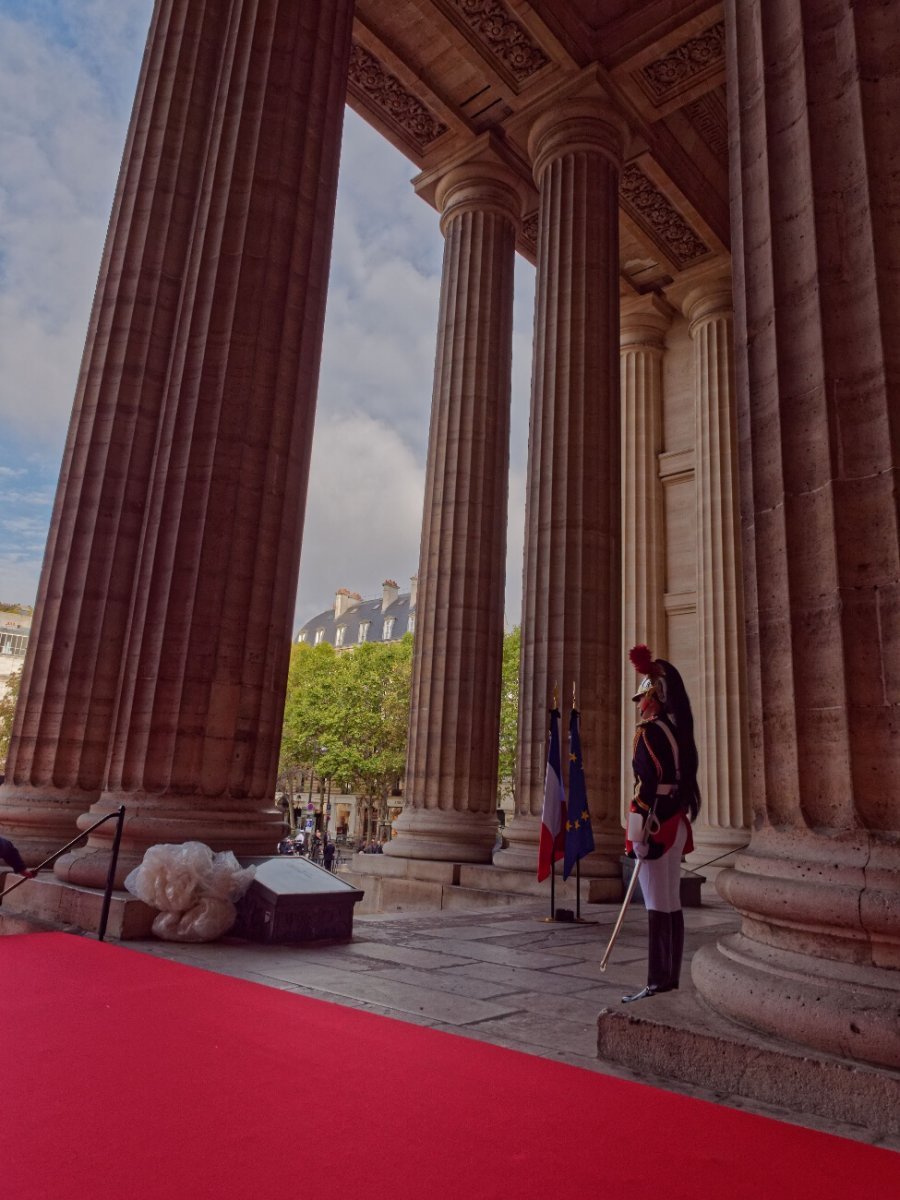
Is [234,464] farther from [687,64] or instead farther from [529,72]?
[687,64]

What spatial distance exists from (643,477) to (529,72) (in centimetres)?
1102

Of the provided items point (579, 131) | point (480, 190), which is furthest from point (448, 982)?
point (480, 190)

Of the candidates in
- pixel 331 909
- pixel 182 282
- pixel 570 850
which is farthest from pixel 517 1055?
pixel 182 282

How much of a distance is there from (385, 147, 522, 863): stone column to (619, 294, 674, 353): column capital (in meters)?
7.36

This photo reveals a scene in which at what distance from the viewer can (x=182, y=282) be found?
10.6 m

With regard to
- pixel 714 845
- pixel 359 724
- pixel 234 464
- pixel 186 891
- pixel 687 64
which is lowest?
pixel 186 891

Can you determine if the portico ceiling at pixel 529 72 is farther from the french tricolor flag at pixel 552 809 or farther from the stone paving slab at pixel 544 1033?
the stone paving slab at pixel 544 1033

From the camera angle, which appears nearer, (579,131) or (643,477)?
(579,131)

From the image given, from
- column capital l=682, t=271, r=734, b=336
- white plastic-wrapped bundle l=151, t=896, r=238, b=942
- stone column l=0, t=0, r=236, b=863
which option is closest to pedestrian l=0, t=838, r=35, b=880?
stone column l=0, t=0, r=236, b=863

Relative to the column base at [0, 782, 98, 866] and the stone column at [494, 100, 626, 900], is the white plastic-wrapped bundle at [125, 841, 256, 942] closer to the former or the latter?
the column base at [0, 782, 98, 866]

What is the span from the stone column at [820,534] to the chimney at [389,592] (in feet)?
228

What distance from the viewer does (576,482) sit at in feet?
49.5

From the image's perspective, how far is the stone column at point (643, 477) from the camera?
78.3ft

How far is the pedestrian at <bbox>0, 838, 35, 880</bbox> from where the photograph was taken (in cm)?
803
